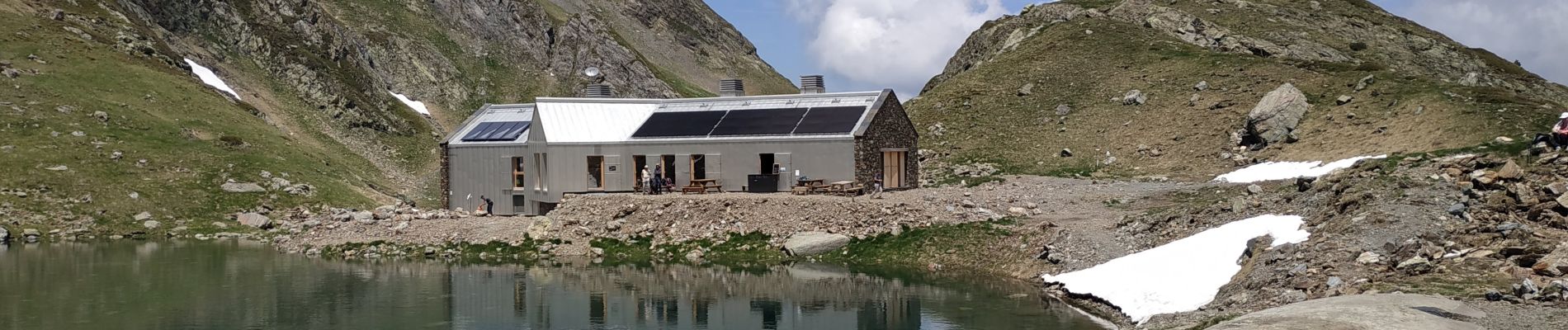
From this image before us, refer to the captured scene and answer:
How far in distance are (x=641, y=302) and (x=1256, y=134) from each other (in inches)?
1666

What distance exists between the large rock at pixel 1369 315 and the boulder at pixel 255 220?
48833 millimetres

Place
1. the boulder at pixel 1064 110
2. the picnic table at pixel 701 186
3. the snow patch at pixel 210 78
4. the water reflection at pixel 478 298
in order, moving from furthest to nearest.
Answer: the snow patch at pixel 210 78
the boulder at pixel 1064 110
the picnic table at pixel 701 186
the water reflection at pixel 478 298

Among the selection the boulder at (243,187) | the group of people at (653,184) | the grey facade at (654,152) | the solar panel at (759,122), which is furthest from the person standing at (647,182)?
the boulder at (243,187)

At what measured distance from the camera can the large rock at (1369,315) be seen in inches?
807

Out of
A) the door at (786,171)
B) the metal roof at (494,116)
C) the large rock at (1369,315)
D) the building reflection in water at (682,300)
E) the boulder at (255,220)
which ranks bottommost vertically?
the building reflection in water at (682,300)

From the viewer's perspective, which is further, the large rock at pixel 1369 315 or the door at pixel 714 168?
the door at pixel 714 168

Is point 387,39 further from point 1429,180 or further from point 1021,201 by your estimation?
point 1429,180

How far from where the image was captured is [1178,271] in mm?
31562

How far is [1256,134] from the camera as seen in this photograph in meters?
65.1

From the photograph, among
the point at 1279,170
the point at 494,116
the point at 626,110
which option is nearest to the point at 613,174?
the point at 626,110

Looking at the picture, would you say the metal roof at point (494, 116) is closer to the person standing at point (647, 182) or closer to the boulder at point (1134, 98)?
the person standing at point (647, 182)

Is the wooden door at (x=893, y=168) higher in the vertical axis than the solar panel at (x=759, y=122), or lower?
lower

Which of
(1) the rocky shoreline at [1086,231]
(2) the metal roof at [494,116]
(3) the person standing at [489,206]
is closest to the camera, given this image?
(1) the rocky shoreline at [1086,231]

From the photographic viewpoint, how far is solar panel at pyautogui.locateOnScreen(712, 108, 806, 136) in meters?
53.0
